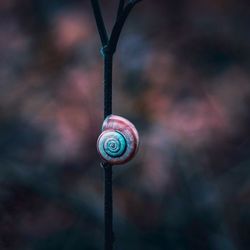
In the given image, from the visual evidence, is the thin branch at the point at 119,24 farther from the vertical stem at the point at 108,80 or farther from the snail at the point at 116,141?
the snail at the point at 116,141

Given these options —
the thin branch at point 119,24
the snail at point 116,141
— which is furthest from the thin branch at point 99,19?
the snail at point 116,141

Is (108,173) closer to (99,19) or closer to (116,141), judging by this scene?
(116,141)

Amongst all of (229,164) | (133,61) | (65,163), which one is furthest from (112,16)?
(229,164)

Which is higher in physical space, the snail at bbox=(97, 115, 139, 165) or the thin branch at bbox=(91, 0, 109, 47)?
the thin branch at bbox=(91, 0, 109, 47)

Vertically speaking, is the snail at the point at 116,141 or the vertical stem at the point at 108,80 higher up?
the vertical stem at the point at 108,80

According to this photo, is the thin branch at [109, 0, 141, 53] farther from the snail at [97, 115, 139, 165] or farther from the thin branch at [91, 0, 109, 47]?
the snail at [97, 115, 139, 165]

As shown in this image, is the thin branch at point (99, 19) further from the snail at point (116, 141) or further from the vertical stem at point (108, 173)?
the snail at point (116, 141)

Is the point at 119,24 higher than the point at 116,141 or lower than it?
higher

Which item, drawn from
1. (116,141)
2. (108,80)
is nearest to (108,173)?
(116,141)

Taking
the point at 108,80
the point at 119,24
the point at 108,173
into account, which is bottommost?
the point at 108,173

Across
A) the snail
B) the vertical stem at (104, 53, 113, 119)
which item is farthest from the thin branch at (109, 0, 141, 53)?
the snail
